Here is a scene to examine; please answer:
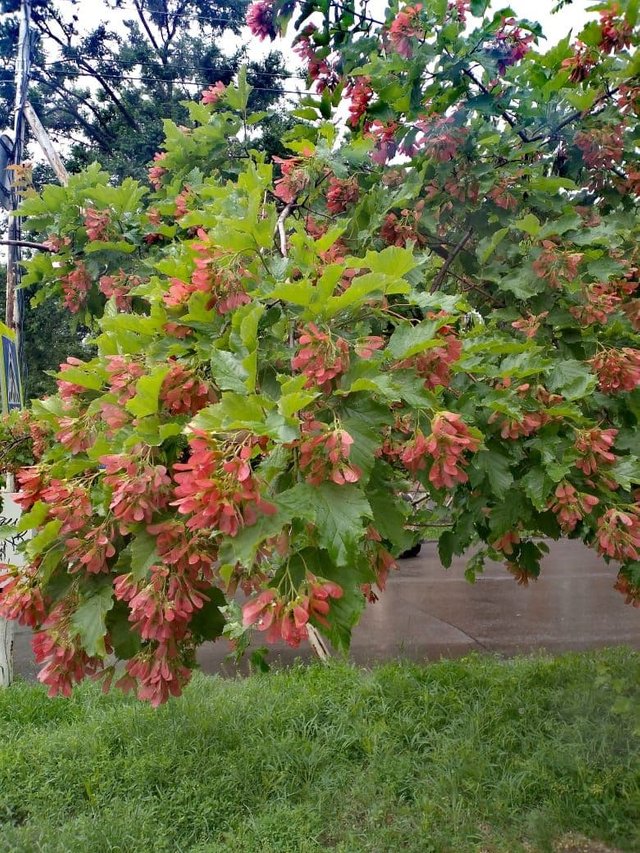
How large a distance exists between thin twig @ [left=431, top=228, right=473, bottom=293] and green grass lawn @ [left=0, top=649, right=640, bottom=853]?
195cm

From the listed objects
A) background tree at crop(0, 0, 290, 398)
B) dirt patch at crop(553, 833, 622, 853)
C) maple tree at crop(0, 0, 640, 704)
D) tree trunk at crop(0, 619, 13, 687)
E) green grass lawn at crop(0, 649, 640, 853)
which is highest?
background tree at crop(0, 0, 290, 398)

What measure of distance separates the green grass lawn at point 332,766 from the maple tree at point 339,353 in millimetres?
970

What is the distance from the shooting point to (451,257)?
2805 millimetres

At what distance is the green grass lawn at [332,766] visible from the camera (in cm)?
297

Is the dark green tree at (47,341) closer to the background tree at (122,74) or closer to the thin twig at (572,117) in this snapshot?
the background tree at (122,74)

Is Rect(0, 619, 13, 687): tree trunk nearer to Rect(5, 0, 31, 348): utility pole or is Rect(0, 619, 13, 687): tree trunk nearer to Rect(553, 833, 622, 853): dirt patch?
Rect(5, 0, 31, 348): utility pole

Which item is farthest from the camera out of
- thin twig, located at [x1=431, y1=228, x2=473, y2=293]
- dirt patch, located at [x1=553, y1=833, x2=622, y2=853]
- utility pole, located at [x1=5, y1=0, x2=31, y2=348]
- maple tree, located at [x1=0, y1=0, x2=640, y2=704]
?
utility pole, located at [x1=5, y1=0, x2=31, y2=348]

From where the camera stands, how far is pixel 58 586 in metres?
1.35

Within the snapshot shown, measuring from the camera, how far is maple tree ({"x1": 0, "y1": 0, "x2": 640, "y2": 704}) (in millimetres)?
1175

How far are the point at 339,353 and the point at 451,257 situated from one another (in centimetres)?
171

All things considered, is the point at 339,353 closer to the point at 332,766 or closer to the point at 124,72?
the point at 332,766

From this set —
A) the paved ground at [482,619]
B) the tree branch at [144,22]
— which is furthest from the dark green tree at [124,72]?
the paved ground at [482,619]

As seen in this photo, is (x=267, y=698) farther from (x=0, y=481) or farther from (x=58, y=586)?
(x=58, y=586)

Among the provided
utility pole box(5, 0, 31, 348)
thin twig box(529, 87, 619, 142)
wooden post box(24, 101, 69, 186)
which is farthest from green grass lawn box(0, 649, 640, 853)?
wooden post box(24, 101, 69, 186)
